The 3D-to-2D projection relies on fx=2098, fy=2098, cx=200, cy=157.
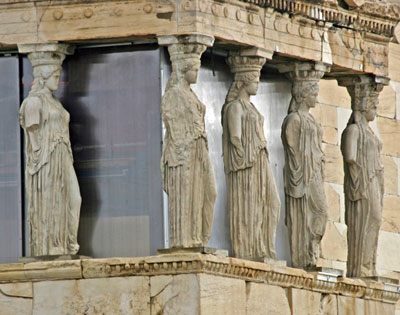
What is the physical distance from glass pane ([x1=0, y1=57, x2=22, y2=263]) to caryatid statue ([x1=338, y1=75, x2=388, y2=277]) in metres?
3.36

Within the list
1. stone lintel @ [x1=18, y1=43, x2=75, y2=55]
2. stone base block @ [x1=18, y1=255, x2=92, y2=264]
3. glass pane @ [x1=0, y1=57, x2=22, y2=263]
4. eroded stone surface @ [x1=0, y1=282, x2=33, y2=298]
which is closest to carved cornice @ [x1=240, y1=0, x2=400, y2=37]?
stone lintel @ [x1=18, y1=43, x2=75, y2=55]

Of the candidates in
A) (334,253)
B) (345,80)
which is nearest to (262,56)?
(345,80)

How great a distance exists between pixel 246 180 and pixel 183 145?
895 millimetres

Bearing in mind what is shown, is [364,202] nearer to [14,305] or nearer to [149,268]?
[149,268]

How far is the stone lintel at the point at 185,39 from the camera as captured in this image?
17.7 metres

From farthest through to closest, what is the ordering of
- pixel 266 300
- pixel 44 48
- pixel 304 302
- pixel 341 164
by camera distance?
pixel 341 164 → pixel 304 302 → pixel 266 300 → pixel 44 48

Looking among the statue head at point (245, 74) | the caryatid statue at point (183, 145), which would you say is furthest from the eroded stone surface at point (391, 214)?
the caryatid statue at point (183, 145)

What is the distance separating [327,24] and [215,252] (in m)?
2.85

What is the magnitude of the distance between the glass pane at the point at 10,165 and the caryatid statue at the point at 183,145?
4.65ft

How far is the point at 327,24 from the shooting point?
19.4m

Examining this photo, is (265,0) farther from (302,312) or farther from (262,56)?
(302,312)

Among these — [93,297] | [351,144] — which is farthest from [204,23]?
[351,144]

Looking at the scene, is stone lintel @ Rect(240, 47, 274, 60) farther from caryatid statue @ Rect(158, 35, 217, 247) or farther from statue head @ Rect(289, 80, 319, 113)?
statue head @ Rect(289, 80, 319, 113)

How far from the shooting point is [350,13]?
19672 millimetres
